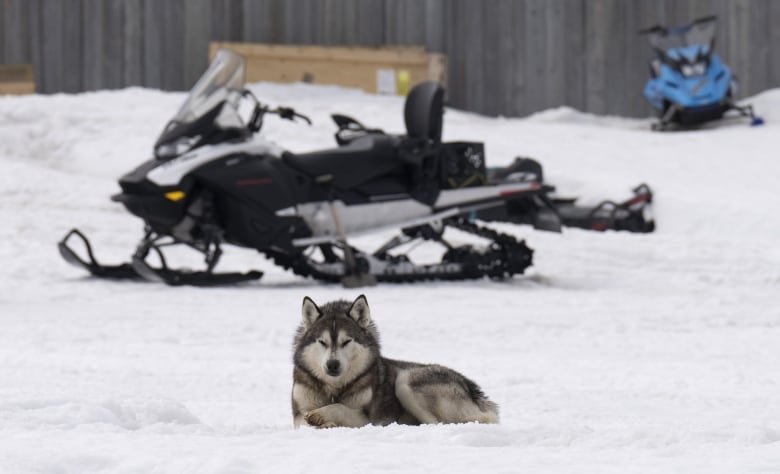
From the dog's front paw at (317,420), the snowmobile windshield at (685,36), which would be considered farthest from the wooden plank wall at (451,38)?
the dog's front paw at (317,420)

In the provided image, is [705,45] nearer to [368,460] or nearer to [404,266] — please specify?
[404,266]

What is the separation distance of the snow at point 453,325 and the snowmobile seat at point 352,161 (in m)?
0.70

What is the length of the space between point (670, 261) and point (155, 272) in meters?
3.19

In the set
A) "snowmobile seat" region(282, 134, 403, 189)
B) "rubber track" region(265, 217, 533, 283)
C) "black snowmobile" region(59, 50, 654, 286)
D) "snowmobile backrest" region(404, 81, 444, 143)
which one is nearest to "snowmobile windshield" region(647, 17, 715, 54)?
"black snowmobile" region(59, 50, 654, 286)

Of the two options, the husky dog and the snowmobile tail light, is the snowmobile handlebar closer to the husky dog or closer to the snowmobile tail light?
the snowmobile tail light

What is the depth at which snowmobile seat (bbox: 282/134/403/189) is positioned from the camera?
29.7 ft

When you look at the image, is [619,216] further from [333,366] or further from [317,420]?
[317,420]

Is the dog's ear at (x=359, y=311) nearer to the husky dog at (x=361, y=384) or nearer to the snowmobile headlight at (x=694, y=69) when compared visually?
the husky dog at (x=361, y=384)

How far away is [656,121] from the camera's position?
49.1 ft

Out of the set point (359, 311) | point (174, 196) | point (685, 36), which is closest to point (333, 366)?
point (359, 311)

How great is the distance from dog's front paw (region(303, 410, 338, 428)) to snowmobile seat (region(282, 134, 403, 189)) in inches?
215

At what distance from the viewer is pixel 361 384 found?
3.79 m

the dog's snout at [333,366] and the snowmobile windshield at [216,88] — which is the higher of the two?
the snowmobile windshield at [216,88]

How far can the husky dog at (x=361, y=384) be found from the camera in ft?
12.4
